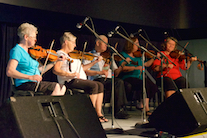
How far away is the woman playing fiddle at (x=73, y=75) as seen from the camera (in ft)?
9.15

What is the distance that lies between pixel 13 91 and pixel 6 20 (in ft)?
5.12

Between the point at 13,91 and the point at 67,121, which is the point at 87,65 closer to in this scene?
the point at 13,91

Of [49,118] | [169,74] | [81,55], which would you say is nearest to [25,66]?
[81,55]

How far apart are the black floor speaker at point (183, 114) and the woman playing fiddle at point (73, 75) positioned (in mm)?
980

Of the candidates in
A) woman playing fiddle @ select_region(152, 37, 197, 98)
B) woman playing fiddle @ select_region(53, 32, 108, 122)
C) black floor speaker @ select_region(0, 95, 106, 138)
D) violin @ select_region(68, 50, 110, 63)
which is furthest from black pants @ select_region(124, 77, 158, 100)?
black floor speaker @ select_region(0, 95, 106, 138)

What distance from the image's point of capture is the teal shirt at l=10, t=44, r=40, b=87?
2277 mm

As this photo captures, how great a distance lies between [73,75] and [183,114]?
4.32 feet

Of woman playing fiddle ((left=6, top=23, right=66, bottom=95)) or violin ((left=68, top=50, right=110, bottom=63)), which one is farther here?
violin ((left=68, top=50, right=110, bottom=63))

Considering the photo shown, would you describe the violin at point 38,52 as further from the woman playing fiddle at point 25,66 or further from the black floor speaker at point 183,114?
the black floor speaker at point 183,114

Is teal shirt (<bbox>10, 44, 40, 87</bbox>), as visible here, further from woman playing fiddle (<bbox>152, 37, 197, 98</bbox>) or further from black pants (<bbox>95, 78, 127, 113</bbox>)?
woman playing fiddle (<bbox>152, 37, 197, 98</bbox>)

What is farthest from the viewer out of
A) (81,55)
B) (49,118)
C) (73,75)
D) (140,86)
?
(140,86)

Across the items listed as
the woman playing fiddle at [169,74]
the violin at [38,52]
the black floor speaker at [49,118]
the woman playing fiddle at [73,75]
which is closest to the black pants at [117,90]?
the woman playing fiddle at [73,75]

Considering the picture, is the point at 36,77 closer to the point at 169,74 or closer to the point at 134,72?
the point at 134,72

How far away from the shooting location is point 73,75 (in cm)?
280
